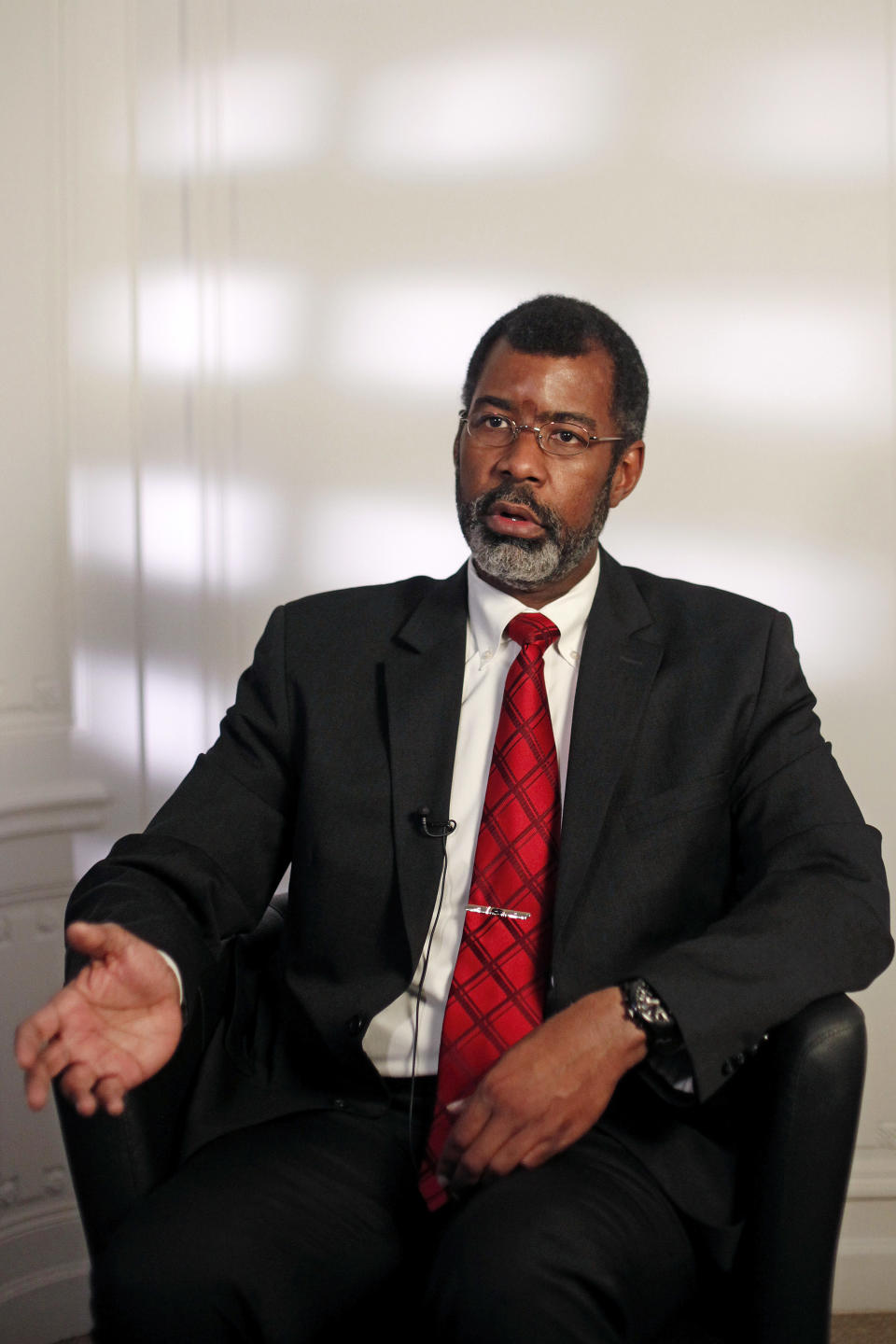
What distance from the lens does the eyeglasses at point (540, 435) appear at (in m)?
1.92

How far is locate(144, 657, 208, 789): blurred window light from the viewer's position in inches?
103

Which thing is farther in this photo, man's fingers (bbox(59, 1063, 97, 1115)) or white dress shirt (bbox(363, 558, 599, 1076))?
white dress shirt (bbox(363, 558, 599, 1076))

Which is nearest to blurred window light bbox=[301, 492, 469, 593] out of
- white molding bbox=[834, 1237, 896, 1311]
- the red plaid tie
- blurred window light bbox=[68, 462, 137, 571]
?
blurred window light bbox=[68, 462, 137, 571]

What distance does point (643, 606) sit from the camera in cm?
194

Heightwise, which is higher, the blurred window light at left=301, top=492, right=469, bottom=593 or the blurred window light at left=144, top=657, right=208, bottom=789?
the blurred window light at left=301, top=492, right=469, bottom=593

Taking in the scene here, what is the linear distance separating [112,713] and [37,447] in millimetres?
537

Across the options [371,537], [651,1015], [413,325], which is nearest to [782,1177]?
→ [651,1015]

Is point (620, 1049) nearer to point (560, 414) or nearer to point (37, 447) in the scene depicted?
point (560, 414)

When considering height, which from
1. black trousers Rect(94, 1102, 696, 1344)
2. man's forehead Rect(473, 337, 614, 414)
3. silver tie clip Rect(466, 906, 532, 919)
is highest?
man's forehead Rect(473, 337, 614, 414)

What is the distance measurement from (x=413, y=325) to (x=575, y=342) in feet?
2.40

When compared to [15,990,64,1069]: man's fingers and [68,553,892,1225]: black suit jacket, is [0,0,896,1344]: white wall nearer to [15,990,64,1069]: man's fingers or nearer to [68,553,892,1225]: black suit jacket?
[68,553,892,1225]: black suit jacket

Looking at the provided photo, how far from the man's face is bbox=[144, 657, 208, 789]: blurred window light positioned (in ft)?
2.97

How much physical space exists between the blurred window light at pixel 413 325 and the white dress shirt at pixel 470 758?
29.6 inches

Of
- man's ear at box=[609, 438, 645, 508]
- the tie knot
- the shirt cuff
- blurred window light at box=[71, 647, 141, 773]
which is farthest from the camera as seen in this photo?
blurred window light at box=[71, 647, 141, 773]
